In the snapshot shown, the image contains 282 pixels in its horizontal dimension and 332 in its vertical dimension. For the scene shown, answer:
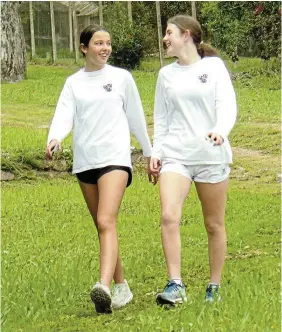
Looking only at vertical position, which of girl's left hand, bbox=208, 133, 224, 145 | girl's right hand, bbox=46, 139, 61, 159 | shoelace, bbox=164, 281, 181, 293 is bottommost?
shoelace, bbox=164, 281, 181, 293

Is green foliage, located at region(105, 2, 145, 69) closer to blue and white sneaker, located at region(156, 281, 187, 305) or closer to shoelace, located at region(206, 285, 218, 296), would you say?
shoelace, located at region(206, 285, 218, 296)

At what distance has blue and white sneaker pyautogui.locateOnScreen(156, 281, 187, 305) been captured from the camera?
7.18m

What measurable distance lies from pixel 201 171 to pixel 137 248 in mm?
3075

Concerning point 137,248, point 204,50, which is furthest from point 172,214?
point 137,248

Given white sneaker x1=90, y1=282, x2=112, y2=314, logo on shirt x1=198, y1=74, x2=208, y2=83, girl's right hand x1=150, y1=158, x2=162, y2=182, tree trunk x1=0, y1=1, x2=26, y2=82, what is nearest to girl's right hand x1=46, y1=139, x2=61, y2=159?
girl's right hand x1=150, y1=158, x2=162, y2=182

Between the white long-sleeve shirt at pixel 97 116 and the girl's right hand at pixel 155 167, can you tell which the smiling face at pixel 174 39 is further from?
the girl's right hand at pixel 155 167

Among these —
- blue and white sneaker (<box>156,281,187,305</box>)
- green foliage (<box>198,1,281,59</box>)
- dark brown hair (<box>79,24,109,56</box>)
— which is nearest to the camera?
blue and white sneaker (<box>156,281,187,305</box>)

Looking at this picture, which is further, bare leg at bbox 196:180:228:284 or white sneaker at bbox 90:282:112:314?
bare leg at bbox 196:180:228:284

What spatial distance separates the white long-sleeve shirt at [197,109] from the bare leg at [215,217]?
18 cm

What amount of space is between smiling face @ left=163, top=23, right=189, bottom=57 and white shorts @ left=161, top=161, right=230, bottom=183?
28.8 inches

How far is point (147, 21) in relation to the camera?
105ft

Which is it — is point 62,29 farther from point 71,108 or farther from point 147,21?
point 71,108

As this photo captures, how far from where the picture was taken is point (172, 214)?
23.7 feet

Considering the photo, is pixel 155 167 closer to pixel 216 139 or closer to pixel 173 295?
pixel 216 139
